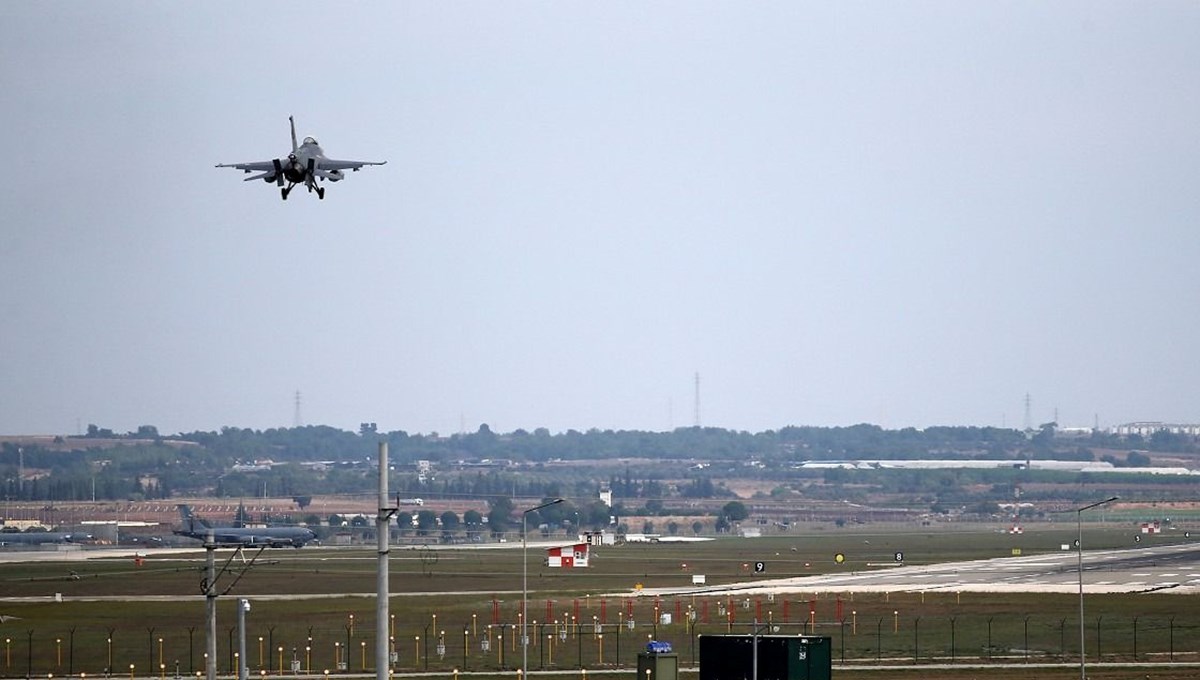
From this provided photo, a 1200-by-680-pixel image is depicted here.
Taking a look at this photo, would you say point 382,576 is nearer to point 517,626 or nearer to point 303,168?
point 303,168

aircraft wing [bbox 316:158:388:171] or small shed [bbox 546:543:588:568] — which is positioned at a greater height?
aircraft wing [bbox 316:158:388:171]

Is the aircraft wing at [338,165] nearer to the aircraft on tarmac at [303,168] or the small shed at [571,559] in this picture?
the aircraft on tarmac at [303,168]

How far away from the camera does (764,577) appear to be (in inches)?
6816

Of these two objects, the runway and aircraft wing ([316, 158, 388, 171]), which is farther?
the runway

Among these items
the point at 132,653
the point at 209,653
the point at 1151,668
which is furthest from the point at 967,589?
the point at 209,653

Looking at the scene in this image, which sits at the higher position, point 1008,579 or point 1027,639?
point 1008,579

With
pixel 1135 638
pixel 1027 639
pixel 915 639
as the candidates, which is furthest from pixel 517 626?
pixel 1135 638

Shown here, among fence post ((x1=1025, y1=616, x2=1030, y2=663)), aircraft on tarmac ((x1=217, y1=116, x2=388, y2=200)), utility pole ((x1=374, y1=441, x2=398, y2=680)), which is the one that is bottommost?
fence post ((x1=1025, y1=616, x2=1030, y2=663))

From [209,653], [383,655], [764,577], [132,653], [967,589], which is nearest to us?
[383,655]

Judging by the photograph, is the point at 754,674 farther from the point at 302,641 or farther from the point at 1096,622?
the point at 1096,622

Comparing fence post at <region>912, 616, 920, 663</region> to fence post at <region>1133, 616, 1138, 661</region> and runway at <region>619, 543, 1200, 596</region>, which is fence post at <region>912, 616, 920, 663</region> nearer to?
fence post at <region>1133, 616, 1138, 661</region>

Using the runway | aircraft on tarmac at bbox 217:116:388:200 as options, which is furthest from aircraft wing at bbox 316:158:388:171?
the runway

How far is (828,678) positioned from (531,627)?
41531 mm

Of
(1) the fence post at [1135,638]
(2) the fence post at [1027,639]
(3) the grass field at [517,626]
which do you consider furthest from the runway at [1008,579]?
(2) the fence post at [1027,639]
